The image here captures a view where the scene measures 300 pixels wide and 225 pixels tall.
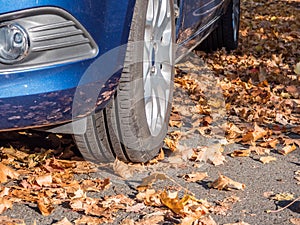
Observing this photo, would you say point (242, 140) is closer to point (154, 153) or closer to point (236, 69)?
point (154, 153)

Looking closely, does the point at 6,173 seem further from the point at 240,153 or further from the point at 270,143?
the point at 270,143

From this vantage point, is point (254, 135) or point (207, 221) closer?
point (207, 221)

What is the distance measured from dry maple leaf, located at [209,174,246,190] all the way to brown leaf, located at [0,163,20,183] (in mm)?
966

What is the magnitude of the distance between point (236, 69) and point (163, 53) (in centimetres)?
256

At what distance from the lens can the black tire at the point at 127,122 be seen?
133 inches

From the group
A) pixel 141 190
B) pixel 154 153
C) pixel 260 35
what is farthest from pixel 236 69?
pixel 141 190

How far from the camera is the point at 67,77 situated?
3061 mm

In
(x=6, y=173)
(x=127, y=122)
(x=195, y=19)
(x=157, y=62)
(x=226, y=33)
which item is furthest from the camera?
(x=226, y=33)

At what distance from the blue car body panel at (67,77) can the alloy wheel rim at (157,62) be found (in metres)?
0.32

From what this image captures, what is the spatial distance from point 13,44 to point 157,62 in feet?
3.45

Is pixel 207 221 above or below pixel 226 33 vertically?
above

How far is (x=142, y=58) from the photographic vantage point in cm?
346

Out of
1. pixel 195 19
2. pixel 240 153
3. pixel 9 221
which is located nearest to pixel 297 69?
pixel 195 19

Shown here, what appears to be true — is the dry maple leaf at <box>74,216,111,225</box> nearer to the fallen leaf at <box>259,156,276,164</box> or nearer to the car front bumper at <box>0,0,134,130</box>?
the car front bumper at <box>0,0,134,130</box>
